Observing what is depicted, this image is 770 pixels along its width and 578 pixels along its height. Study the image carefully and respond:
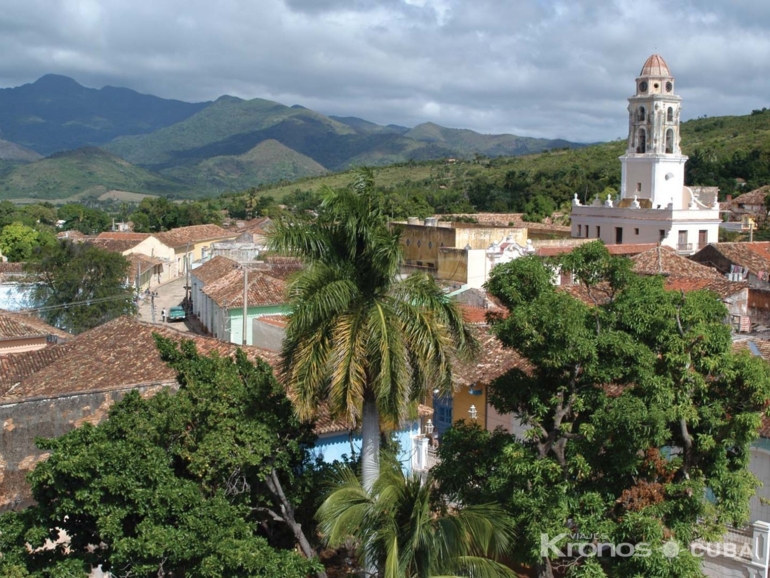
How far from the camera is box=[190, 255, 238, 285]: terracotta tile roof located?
34.9 meters

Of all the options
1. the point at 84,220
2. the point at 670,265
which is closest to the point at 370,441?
the point at 670,265

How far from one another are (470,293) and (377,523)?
1759 centimetres

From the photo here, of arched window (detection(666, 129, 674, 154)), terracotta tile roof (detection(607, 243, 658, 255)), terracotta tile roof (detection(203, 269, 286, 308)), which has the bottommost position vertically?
terracotta tile roof (detection(203, 269, 286, 308))

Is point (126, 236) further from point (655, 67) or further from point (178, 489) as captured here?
point (178, 489)

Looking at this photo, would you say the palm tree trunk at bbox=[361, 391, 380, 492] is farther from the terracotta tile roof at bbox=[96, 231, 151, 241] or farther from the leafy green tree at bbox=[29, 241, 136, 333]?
the terracotta tile roof at bbox=[96, 231, 151, 241]

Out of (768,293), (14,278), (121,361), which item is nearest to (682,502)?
(121,361)

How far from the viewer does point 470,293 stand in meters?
26.1

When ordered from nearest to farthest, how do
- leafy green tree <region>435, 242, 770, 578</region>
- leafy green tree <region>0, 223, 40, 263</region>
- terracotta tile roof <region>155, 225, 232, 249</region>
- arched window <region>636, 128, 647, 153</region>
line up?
leafy green tree <region>435, 242, 770, 578</region>, arched window <region>636, 128, 647, 153</region>, leafy green tree <region>0, 223, 40, 263</region>, terracotta tile roof <region>155, 225, 232, 249</region>

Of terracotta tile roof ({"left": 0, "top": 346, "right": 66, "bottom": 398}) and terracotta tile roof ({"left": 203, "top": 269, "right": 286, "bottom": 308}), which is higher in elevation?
terracotta tile roof ({"left": 203, "top": 269, "right": 286, "bottom": 308})

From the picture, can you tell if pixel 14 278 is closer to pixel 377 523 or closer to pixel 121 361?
pixel 121 361

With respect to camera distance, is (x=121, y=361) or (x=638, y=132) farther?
(x=638, y=132)

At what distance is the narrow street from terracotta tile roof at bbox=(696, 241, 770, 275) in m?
20.5

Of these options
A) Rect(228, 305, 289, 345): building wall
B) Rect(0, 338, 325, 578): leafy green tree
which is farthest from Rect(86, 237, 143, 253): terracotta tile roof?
Rect(0, 338, 325, 578): leafy green tree

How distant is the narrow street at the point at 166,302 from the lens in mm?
37500
